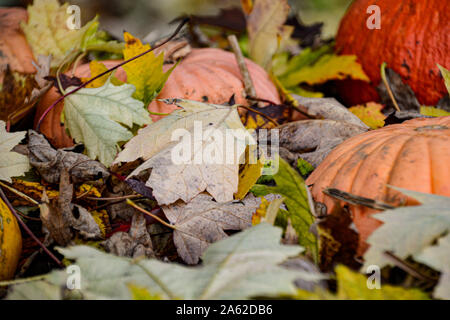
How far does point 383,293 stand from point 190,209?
376 mm

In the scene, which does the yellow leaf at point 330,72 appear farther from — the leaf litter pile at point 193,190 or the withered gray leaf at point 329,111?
the withered gray leaf at point 329,111

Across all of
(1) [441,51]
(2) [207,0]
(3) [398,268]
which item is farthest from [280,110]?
(2) [207,0]

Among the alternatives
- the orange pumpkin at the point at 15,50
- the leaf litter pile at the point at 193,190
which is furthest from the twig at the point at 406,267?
the orange pumpkin at the point at 15,50

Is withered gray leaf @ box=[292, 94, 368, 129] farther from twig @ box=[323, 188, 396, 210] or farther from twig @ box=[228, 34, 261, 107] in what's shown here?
twig @ box=[323, 188, 396, 210]

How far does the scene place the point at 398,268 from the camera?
1.93 feet

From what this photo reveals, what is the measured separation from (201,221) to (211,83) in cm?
54

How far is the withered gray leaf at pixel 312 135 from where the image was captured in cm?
102

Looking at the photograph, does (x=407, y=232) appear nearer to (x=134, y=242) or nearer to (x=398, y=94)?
(x=134, y=242)

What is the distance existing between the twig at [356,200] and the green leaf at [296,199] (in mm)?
44

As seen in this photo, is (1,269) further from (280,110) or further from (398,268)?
(280,110)

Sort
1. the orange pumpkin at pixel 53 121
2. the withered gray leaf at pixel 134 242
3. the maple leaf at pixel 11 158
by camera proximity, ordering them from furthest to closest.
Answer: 1. the orange pumpkin at pixel 53 121
2. the maple leaf at pixel 11 158
3. the withered gray leaf at pixel 134 242

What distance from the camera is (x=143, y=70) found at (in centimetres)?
102

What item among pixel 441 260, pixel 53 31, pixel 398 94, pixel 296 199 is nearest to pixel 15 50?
pixel 53 31

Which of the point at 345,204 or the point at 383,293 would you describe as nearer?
the point at 383,293
